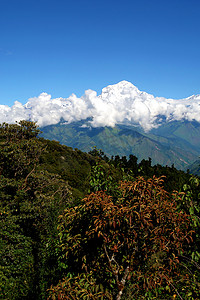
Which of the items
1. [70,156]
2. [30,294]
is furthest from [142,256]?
[70,156]

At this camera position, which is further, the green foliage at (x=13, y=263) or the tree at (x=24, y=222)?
the tree at (x=24, y=222)

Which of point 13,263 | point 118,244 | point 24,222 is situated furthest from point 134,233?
point 24,222

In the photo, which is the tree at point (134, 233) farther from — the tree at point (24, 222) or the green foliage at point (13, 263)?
the green foliage at point (13, 263)

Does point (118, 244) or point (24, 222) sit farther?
point (24, 222)

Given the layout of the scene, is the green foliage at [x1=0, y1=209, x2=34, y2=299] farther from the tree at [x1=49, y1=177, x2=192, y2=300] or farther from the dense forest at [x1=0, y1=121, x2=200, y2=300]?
the tree at [x1=49, y1=177, x2=192, y2=300]

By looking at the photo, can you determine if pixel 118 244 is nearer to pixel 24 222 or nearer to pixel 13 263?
pixel 13 263

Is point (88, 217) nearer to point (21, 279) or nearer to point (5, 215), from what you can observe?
point (21, 279)

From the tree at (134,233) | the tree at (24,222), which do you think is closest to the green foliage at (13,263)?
the tree at (24,222)

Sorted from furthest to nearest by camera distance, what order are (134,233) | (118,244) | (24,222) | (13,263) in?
(24,222), (13,263), (118,244), (134,233)

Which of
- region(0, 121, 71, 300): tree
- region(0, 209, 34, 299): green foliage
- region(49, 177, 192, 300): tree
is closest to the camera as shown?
region(49, 177, 192, 300): tree

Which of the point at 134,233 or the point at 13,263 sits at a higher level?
the point at 134,233

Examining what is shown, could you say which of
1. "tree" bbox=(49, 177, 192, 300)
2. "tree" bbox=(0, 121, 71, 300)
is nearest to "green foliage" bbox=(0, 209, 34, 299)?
"tree" bbox=(0, 121, 71, 300)

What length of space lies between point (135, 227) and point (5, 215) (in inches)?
521

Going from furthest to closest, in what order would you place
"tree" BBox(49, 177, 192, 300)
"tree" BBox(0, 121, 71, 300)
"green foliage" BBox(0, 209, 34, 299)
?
"tree" BBox(0, 121, 71, 300) → "green foliage" BBox(0, 209, 34, 299) → "tree" BBox(49, 177, 192, 300)
